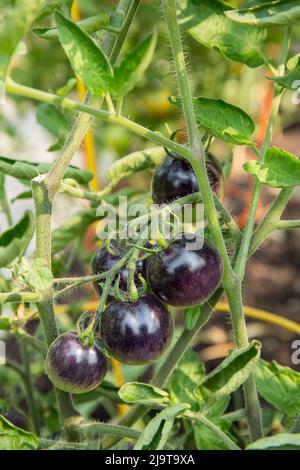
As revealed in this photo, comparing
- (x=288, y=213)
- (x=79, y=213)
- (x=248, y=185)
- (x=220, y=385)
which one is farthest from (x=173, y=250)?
(x=248, y=185)

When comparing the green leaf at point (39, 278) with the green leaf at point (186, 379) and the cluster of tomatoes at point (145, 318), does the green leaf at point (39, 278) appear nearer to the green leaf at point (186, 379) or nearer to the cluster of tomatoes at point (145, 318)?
the cluster of tomatoes at point (145, 318)

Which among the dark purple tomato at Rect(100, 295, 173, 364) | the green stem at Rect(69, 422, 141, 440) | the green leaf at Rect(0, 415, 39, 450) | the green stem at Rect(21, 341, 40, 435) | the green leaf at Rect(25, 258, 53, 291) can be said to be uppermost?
the green leaf at Rect(25, 258, 53, 291)

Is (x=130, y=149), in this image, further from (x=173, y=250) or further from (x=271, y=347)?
(x=173, y=250)

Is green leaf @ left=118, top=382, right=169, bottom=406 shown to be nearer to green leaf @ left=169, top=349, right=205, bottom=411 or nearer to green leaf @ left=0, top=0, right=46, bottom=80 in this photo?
green leaf @ left=169, top=349, right=205, bottom=411

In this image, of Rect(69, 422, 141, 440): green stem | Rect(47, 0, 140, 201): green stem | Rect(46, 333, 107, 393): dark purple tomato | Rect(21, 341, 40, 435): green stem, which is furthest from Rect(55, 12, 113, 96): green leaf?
Rect(21, 341, 40, 435): green stem

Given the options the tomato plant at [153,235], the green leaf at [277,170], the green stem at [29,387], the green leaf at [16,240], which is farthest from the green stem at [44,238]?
the green stem at [29,387]
